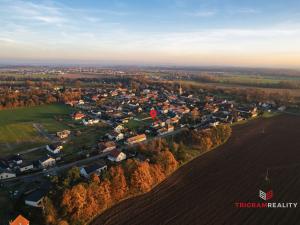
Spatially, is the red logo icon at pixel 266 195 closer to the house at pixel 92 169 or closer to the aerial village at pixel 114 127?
the aerial village at pixel 114 127

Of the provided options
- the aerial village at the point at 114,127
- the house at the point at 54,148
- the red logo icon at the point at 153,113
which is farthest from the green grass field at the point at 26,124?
the red logo icon at the point at 153,113

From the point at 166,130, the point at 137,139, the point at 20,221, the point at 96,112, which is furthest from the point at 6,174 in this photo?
the point at 96,112

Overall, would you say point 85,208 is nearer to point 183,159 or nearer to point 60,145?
point 183,159

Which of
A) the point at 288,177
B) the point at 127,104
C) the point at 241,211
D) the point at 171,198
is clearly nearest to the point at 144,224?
the point at 171,198

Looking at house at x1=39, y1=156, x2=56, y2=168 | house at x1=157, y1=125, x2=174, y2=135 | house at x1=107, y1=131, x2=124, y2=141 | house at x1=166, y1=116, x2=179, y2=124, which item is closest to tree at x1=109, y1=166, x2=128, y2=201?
house at x1=39, y1=156, x2=56, y2=168

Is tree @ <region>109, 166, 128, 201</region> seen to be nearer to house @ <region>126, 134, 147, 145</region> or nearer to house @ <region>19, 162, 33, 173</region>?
house @ <region>19, 162, 33, 173</region>
